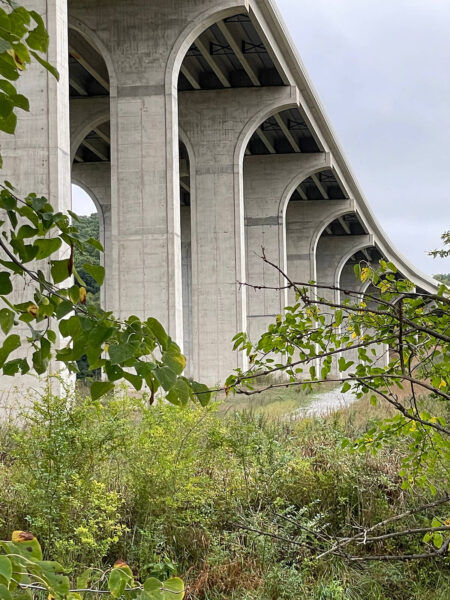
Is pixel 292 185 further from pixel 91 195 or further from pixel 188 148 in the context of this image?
pixel 91 195

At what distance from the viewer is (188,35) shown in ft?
77.3

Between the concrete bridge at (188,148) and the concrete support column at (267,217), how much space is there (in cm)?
6

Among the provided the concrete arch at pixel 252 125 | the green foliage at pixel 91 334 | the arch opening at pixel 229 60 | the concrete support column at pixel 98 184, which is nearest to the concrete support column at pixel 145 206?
the arch opening at pixel 229 60

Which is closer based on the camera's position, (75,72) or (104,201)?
(75,72)

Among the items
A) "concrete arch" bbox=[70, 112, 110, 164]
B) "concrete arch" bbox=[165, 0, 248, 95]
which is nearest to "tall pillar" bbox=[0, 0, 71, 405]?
"concrete arch" bbox=[165, 0, 248, 95]

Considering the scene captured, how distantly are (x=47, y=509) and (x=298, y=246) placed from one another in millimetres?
42715

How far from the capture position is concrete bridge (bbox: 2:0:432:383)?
22.0 metres

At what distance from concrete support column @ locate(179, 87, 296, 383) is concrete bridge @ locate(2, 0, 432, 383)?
0.05m

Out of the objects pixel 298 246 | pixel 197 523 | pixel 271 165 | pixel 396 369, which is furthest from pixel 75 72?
pixel 396 369

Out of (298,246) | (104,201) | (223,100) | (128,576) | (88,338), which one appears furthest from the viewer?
(298,246)

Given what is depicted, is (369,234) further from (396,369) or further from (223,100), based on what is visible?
(396,369)

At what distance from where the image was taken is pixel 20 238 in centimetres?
188

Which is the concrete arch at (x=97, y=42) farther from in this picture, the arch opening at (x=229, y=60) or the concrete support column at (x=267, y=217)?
the concrete support column at (x=267, y=217)

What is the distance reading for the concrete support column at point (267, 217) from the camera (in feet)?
122
